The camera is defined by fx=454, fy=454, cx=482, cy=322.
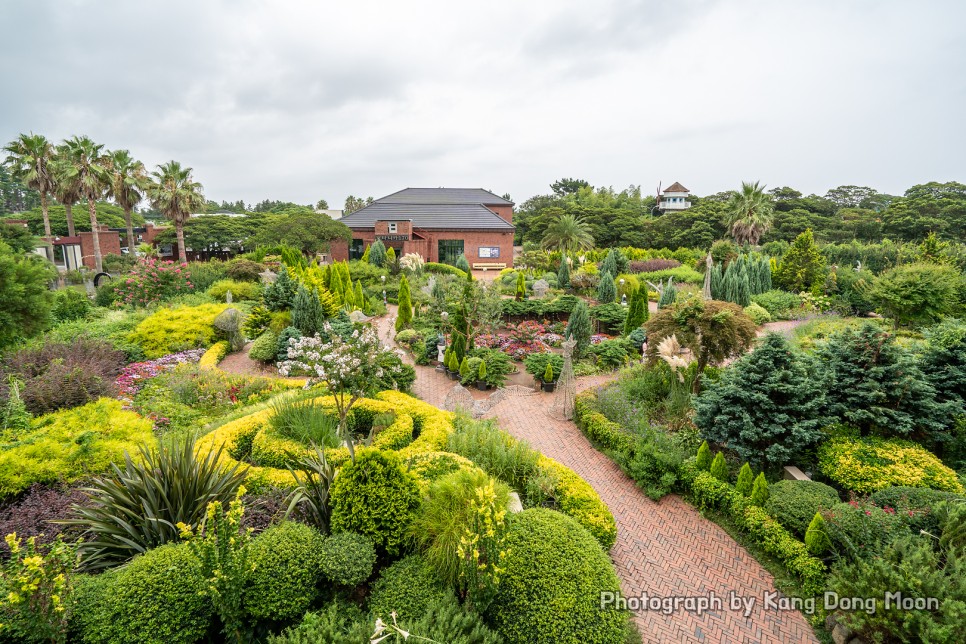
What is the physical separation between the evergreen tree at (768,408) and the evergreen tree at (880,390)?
1.27 feet

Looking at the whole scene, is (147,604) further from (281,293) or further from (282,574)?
(281,293)

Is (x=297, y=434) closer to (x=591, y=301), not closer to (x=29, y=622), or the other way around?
(x=29, y=622)

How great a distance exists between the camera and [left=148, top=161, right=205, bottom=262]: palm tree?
29.6 metres

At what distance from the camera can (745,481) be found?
682 cm

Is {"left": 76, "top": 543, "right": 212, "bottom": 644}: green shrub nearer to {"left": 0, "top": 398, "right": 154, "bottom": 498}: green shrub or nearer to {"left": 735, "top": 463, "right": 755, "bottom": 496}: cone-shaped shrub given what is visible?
{"left": 0, "top": 398, "right": 154, "bottom": 498}: green shrub

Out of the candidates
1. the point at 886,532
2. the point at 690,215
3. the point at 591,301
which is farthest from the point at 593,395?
the point at 690,215

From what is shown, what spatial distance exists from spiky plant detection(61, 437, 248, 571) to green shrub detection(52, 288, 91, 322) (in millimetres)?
14579

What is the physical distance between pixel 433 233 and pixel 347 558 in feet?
112

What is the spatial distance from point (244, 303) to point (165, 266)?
354cm

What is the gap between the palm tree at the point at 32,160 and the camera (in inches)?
1065

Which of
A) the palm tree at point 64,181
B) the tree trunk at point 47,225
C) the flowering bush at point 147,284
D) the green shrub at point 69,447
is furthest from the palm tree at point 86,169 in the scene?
the green shrub at point 69,447

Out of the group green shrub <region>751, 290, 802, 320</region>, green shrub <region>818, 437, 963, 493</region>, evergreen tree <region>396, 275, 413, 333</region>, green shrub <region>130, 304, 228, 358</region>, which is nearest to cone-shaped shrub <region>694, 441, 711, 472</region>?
green shrub <region>818, 437, 963, 493</region>

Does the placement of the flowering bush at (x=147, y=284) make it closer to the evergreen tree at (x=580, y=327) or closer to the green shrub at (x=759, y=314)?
the evergreen tree at (x=580, y=327)

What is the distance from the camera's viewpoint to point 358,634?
3.80 meters
